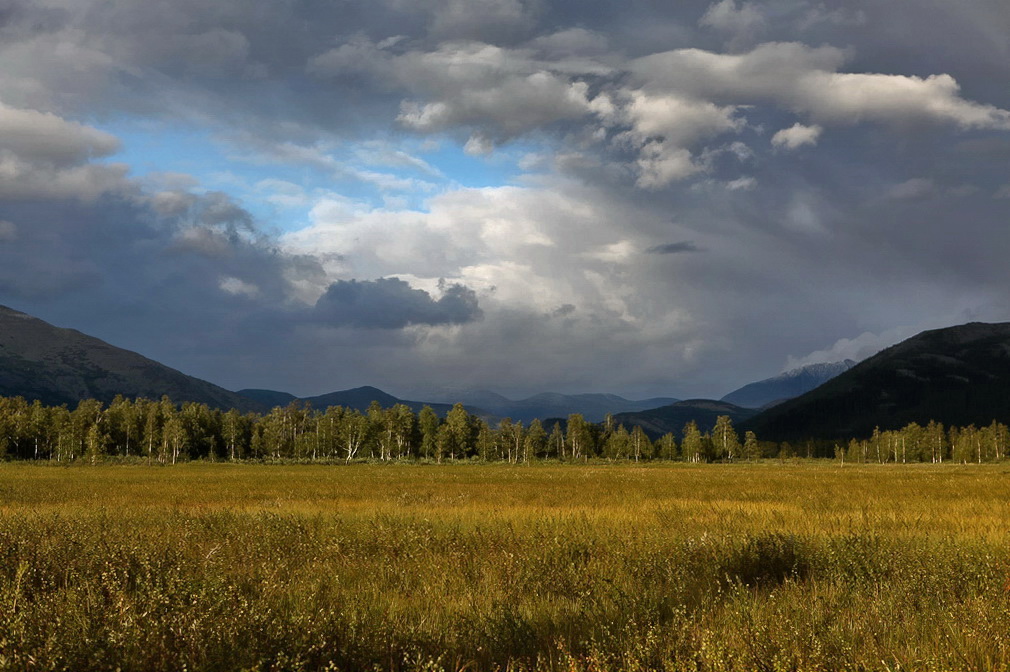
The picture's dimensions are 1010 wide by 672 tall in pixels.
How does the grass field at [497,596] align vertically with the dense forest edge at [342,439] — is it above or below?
above

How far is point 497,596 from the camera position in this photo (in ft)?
24.7

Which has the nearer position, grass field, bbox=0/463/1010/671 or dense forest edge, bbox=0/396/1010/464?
grass field, bbox=0/463/1010/671

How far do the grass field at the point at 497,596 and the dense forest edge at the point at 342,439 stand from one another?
356 ft

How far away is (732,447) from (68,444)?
15453cm

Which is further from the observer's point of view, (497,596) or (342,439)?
(342,439)

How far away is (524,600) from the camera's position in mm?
7355

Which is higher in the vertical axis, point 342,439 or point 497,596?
point 497,596

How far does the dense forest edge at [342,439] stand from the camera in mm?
121000

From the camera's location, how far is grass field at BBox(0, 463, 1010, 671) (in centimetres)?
479

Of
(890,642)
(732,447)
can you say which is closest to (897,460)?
(732,447)

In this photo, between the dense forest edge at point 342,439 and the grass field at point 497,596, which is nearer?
the grass field at point 497,596

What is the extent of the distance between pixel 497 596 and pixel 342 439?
5329 inches

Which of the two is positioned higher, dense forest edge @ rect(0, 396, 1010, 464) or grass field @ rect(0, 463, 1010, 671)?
grass field @ rect(0, 463, 1010, 671)

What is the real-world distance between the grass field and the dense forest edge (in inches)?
4277
